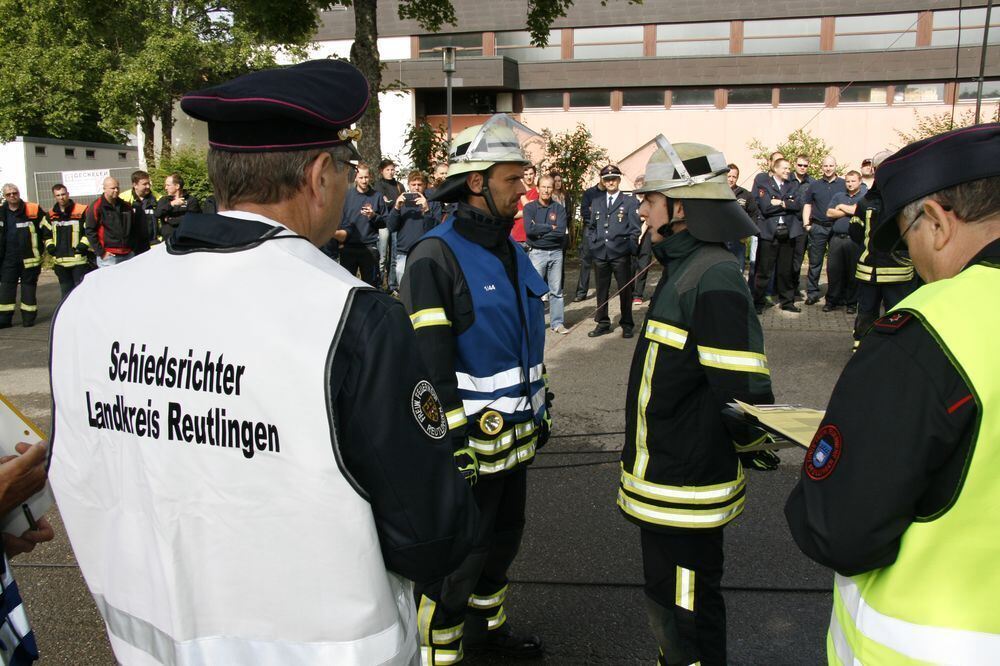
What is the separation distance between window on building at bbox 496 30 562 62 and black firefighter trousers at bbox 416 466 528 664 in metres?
28.8

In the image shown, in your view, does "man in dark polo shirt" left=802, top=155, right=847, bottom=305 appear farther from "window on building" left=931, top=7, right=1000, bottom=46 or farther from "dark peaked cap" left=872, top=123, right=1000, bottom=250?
"window on building" left=931, top=7, right=1000, bottom=46

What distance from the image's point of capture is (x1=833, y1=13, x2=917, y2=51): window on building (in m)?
27.0

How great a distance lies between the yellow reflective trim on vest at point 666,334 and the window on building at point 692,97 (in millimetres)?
28239

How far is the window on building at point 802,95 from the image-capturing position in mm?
27953

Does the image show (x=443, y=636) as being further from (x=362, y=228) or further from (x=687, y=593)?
(x=362, y=228)

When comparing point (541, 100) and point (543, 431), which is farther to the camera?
point (541, 100)

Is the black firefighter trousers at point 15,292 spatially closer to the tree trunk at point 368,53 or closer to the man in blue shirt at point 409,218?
the man in blue shirt at point 409,218

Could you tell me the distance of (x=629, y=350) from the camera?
30.4 feet

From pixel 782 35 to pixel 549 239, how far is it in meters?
22.0

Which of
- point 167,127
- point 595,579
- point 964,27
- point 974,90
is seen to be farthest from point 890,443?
point 964,27

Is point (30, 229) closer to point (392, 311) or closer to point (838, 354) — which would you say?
point (838, 354)

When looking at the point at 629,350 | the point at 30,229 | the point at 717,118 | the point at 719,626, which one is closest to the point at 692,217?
the point at 719,626

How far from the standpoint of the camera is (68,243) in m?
11.5

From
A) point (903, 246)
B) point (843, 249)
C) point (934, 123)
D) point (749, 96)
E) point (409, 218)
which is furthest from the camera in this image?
point (749, 96)
